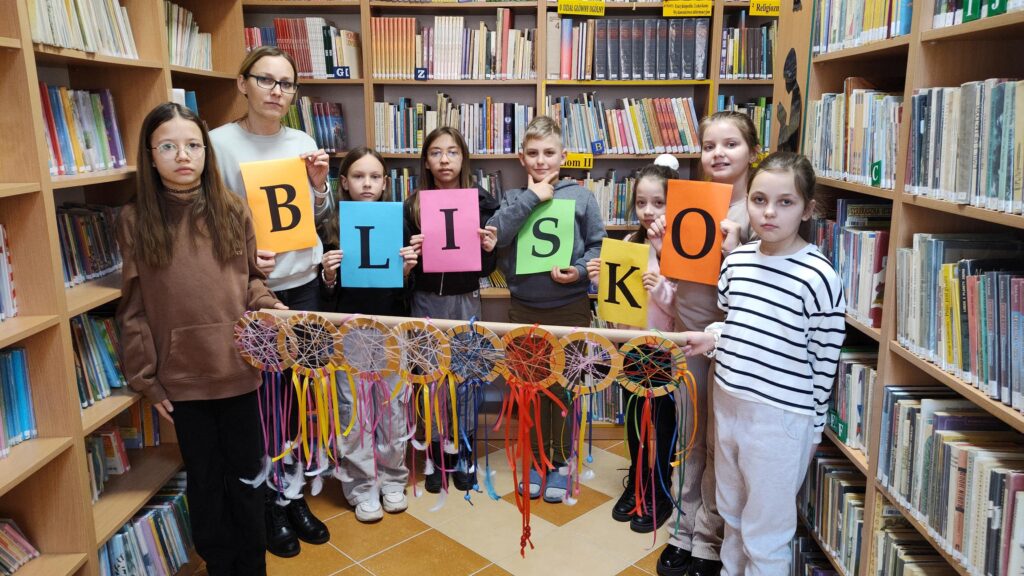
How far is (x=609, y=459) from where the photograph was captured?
3416 mm

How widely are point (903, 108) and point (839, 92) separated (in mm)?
608

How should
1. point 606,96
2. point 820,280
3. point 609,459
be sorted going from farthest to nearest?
1. point 606,96
2. point 609,459
3. point 820,280

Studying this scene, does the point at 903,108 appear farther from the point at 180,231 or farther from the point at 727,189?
the point at 180,231

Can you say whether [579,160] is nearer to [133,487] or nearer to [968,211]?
[968,211]

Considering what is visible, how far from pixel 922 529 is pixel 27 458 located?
2141 mm

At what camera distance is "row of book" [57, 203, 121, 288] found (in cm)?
207

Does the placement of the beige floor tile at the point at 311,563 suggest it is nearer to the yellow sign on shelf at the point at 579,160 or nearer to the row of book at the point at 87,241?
the row of book at the point at 87,241

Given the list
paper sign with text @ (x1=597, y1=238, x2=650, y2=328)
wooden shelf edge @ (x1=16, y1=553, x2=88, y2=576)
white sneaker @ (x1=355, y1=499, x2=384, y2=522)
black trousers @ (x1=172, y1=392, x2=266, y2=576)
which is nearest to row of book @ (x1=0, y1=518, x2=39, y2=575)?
wooden shelf edge @ (x1=16, y1=553, x2=88, y2=576)

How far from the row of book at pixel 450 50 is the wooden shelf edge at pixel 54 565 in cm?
255

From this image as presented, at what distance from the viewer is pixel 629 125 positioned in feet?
12.0

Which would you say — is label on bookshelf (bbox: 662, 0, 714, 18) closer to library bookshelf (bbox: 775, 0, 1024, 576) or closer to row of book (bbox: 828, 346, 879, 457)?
library bookshelf (bbox: 775, 0, 1024, 576)

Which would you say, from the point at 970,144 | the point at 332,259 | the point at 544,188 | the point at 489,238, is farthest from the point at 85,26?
the point at 970,144

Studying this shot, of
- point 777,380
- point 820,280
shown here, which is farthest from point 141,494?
point 820,280

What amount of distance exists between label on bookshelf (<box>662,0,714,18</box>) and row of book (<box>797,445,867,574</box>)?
2308 mm
